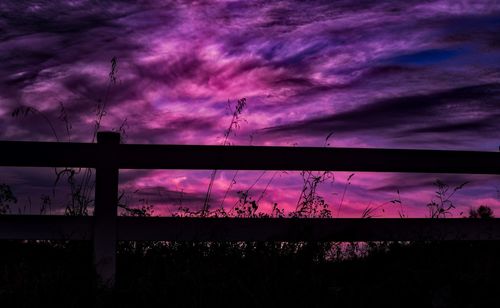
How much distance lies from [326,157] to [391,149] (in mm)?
743

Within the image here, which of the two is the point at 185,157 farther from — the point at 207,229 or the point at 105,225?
the point at 105,225

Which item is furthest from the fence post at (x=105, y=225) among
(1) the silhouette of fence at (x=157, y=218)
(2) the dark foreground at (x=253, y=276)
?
(2) the dark foreground at (x=253, y=276)

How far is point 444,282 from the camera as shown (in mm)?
5039

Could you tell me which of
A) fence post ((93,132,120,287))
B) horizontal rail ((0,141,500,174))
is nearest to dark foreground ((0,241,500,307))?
fence post ((93,132,120,287))

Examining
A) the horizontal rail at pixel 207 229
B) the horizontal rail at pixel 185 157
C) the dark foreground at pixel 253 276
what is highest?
the horizontal rail at pixel 185 157

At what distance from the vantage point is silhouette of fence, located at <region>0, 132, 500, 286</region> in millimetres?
4949

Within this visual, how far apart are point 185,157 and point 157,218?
608mm

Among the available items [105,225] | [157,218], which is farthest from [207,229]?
[105,225]

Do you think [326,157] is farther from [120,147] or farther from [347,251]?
[120,147]

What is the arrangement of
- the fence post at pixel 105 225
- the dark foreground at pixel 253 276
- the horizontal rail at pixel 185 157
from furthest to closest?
1. the horizontal rail at pixel 185 157
2. the fence post at pixel 105 225
3. the dark foreground at pixel 253 276

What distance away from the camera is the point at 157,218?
5.05 meters

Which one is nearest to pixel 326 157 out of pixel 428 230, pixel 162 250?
pixel 428 230

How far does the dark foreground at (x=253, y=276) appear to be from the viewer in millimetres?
4379

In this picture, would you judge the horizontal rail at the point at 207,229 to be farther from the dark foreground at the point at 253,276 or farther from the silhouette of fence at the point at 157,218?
the dark foreground at the point at 253,276
